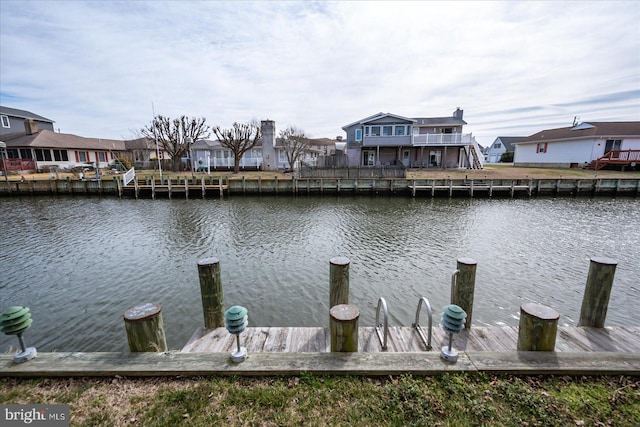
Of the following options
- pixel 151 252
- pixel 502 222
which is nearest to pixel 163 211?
pixel 151 252

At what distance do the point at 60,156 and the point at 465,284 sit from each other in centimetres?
4899

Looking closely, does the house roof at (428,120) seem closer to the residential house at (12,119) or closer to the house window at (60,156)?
the house window at (60,156)

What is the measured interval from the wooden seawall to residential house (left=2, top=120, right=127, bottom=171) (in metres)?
5.21

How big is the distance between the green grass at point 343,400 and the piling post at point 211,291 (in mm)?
1795

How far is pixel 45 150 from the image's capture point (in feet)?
118

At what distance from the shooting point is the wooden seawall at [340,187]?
1035 inches

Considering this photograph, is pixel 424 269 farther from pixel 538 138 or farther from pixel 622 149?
pixel 538 138

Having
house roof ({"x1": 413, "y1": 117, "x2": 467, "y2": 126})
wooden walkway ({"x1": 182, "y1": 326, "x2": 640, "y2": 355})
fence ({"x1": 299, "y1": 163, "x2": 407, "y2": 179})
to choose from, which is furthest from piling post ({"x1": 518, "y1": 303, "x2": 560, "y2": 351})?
house roof ({"x1": 413, "y1": 117, "x2": 467, "y2": 126})

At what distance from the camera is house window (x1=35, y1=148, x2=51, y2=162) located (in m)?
35.4

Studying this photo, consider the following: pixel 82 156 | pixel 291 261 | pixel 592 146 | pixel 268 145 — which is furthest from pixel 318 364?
pixel 82 156

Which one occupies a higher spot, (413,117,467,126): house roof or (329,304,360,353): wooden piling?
(413,117,467,126): house roof

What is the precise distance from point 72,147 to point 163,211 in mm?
28261

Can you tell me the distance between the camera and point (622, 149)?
114 ft

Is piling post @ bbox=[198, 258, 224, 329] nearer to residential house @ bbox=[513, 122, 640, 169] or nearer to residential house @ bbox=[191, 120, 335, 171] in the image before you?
residential house @ bbox=[191, 120, 335, 171]
